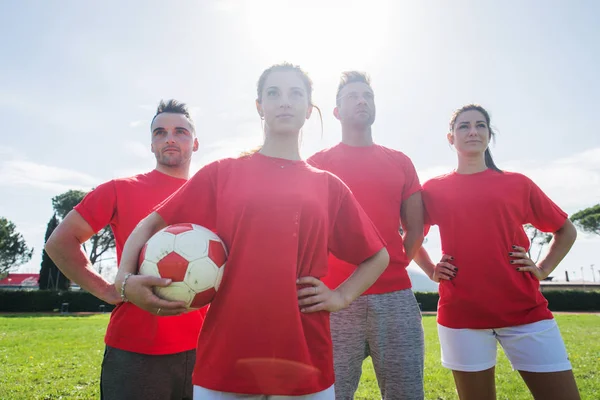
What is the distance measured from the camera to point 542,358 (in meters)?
3.24

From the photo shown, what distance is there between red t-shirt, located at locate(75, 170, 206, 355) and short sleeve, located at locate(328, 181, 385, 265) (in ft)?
4.22

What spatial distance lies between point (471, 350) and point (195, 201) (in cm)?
261

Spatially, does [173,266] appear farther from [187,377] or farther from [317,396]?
[187,377]

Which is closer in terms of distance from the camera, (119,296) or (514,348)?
(119,296)

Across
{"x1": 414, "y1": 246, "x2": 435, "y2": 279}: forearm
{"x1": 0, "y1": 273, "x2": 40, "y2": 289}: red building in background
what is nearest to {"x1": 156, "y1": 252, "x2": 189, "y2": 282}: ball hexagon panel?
{"x1": 414, "y1": 246, "x2": 435, "y2": 279}: forearm

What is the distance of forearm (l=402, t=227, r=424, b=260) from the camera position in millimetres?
3682

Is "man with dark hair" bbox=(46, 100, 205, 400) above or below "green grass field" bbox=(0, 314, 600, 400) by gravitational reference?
above

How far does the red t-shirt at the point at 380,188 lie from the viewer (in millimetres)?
3262

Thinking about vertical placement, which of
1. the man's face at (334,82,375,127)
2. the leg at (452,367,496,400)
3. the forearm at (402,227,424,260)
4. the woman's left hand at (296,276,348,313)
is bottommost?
the leg at (452,367,496,400)

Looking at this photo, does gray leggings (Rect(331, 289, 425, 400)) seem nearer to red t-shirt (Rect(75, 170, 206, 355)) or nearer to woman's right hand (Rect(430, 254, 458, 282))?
woman's right hand (Rect(430, 254, 458, 282))

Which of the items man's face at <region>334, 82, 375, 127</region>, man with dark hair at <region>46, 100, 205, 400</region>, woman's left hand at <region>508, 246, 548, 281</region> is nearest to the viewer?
man with dark hair at <region>46, 100, 205, 400</region>

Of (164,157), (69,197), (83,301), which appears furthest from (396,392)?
(69,197)

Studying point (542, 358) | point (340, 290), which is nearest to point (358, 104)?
point (340, 290)

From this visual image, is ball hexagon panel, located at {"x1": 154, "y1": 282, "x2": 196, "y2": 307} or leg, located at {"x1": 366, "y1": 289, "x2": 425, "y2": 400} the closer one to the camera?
ball hexagon panel, located at {"x1": 154, "y1": 282, "x2": 196, "y2": 307}
